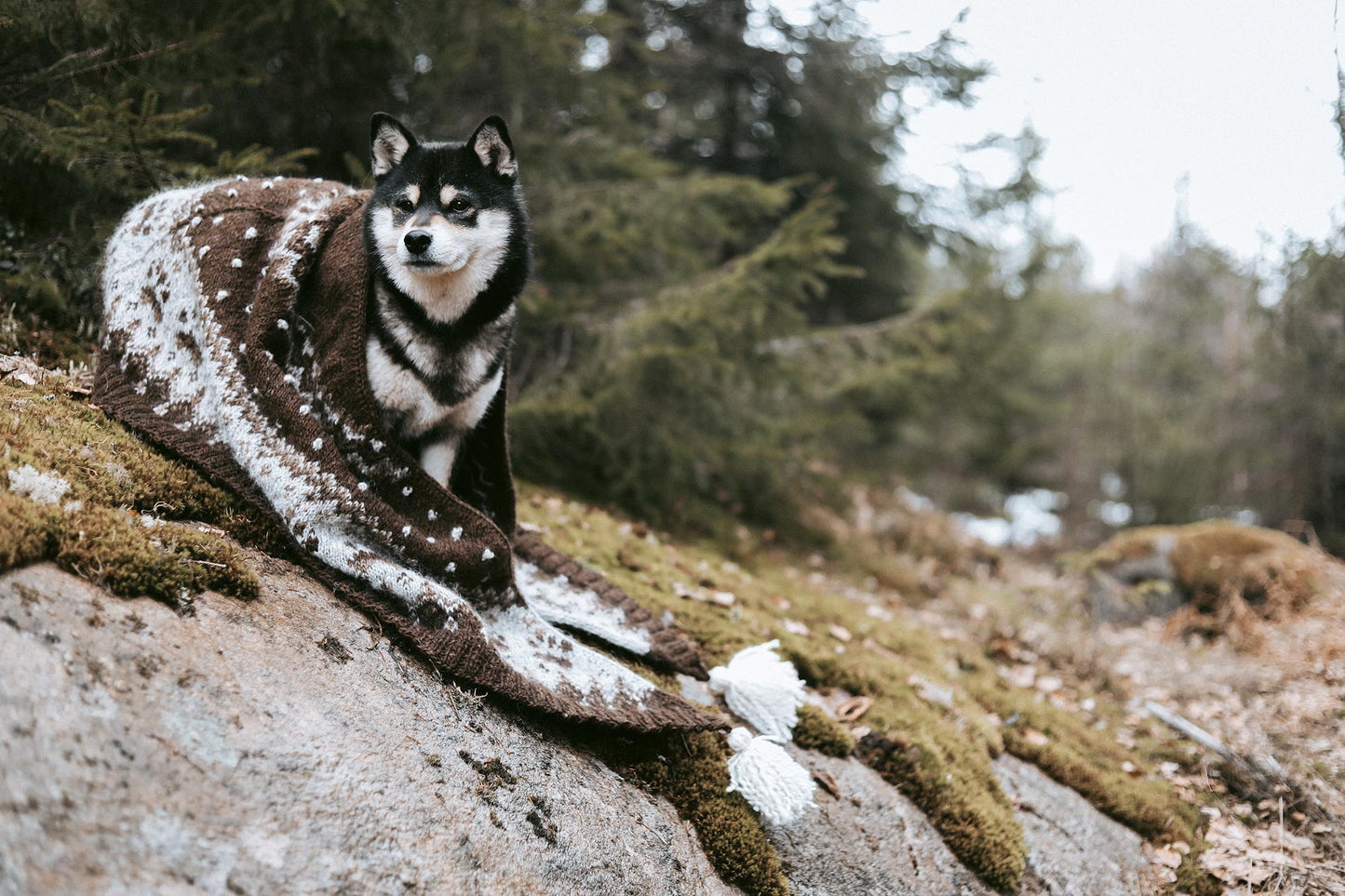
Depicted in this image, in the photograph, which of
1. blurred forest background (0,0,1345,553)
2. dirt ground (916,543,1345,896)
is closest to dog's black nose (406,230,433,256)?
blurred forest background (0,0,1345,553)

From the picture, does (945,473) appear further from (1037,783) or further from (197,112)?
(197,112)

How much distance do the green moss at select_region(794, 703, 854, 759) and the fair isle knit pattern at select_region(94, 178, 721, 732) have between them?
0.62 metres

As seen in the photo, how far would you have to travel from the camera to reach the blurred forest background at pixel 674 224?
14.0ft

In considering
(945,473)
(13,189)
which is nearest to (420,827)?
(13,189)

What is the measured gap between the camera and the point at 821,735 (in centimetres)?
367

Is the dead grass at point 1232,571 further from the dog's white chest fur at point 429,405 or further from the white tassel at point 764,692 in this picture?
the dog's white chest fur at point 429,405

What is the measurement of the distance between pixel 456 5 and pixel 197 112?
2.41 metres

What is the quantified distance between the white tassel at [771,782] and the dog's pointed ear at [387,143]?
2.93 meters

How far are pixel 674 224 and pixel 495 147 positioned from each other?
12.8 ft

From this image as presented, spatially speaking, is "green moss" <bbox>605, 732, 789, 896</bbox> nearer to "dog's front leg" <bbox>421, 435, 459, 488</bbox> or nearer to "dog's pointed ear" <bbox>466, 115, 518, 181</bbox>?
"dog's front leg" <bbox>421, 435, 459, 488</bbox>

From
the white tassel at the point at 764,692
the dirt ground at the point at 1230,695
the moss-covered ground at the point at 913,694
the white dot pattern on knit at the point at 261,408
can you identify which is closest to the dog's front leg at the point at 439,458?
the white dot pattern on knit at the point at 261,408

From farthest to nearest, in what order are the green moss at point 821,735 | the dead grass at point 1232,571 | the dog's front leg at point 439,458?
the dead grass at point 1232,571 → the green moss at point 821,735 → the dog's front leg at point 439,458

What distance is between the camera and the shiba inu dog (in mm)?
3162

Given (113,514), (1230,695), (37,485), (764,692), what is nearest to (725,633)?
(764,692)
